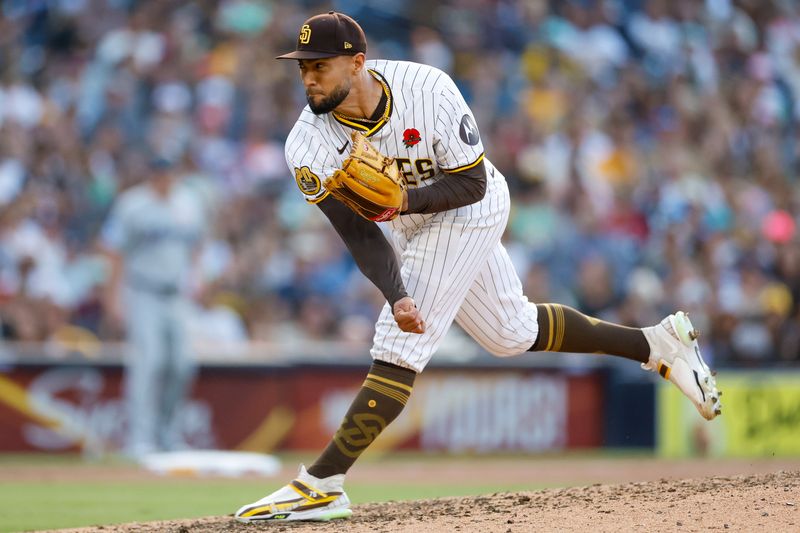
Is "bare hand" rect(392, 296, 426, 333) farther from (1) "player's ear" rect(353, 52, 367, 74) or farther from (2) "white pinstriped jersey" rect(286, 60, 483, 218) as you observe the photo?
(1) "player's ear" rect(353, 52, 367, 74)

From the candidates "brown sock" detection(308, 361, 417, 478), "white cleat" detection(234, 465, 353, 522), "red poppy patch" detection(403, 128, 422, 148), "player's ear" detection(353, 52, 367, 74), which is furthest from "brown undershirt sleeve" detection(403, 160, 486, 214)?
"white cleat" detection(234, 465, 353, 522)

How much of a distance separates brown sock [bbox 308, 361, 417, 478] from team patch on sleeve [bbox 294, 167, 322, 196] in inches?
30.1

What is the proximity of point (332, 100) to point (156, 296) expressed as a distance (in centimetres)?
516

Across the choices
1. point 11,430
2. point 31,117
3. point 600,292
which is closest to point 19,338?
point 11,430

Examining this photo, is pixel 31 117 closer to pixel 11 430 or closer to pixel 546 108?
pixel 11 430

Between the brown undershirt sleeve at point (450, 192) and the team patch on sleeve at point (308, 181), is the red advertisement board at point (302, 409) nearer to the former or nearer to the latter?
the team patch on sleeve at point (308, 181)

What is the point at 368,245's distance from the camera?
5.02m

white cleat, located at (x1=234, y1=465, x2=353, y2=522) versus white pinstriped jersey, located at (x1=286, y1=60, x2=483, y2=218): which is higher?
white pinstriped jersey, located at (x1=286, y1=60, x2=483, y2=218)

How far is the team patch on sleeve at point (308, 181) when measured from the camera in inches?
194

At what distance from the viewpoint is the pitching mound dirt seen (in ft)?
14.9

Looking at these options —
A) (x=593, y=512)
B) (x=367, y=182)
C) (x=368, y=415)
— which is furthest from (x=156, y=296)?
(x=593, y=512)

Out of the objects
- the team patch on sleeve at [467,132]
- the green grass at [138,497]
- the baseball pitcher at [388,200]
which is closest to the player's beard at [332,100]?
the baseball pitcher at [388,200]

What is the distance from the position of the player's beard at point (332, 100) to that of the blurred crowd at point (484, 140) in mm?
5147

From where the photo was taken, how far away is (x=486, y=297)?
5.40 m
